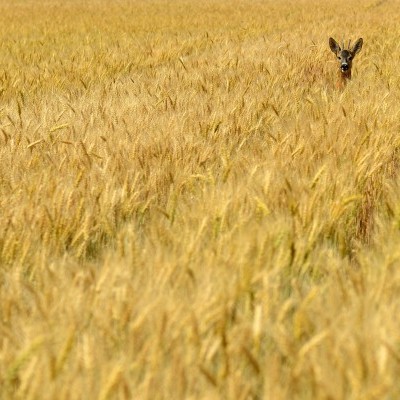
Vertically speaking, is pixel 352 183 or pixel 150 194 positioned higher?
pixel 352 183

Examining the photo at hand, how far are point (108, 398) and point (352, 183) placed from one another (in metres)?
1.26

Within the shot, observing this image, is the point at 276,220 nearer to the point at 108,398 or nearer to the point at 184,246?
the point at 184,246

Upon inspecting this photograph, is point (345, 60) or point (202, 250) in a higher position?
point (345, 60)

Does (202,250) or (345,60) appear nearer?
(202,250)

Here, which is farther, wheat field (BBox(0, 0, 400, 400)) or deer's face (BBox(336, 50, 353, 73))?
deer's face (BBox(336, 50, 353, 73))

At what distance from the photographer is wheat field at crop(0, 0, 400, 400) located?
106 cm

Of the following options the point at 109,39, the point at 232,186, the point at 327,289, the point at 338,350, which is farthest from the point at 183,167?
the point at 109,39

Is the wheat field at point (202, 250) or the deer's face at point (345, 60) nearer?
the wheat field at point (202, 250)

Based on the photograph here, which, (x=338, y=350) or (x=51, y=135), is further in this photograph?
(x=51, y=135)

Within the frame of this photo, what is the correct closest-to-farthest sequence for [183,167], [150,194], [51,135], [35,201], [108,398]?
[108,398] → [35,201] → [150,194] → [183,167] → [51,135]

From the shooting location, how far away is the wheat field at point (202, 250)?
1064mm

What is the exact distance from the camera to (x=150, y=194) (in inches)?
86.2

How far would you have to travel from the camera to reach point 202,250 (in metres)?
1.61

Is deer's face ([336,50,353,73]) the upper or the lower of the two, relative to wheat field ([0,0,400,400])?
upper
